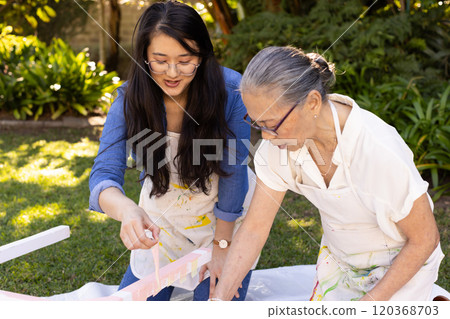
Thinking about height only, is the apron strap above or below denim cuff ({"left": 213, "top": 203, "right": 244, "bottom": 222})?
above

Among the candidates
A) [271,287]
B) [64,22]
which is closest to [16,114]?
[271,287]

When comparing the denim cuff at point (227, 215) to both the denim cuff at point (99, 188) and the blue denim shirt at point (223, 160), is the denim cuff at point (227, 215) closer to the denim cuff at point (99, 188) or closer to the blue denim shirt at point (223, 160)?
the blue denim shirt at point (223, 160)

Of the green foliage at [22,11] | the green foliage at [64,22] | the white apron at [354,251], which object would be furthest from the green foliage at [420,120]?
the green foliage at [64,22]

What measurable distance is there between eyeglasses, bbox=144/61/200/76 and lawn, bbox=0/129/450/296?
1695 mm

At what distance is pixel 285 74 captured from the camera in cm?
180

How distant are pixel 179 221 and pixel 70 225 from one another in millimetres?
1973

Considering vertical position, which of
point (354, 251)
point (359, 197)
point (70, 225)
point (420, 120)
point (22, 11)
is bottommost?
point (70, 225)

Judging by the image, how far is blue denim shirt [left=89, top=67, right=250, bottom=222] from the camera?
2.29 meters

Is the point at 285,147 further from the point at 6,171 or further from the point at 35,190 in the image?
the point at 6,171

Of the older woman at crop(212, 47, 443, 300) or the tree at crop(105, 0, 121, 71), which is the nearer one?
the older woman at crop(212, 47, 443, 300)

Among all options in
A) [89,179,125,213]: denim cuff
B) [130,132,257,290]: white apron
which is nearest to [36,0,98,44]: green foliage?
[130,132,257,290]: white apron

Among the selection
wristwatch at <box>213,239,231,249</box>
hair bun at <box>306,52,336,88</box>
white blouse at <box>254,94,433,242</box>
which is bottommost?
wristwatch at <box>213,239,231,249</box>

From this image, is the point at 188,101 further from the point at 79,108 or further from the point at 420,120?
the point at 79,108

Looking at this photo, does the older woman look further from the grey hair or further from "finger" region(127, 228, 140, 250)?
"finger" region(127, 228, 140, 250)
